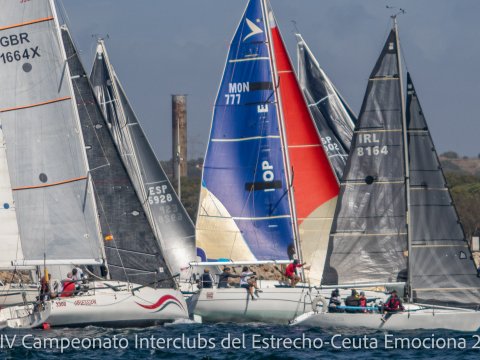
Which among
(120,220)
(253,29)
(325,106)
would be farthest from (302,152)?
(120,220)

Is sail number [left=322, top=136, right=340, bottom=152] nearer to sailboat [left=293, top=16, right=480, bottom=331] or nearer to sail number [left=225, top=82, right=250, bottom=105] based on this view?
sail number [left=225, top=82, right=250, bottom=105]

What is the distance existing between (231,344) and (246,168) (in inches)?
315

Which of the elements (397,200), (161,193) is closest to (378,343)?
(397,200)

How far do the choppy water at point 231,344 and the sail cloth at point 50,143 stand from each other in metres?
2.36

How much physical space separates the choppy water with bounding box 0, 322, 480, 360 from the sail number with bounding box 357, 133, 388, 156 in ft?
13.4

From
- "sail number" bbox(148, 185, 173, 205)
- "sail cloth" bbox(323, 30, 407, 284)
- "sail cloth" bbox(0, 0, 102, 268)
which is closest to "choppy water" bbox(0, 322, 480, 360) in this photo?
"sail cloth" bbox(323, 30, 407, 284)

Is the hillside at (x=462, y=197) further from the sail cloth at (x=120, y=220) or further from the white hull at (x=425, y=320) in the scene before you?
the white hull at (x=425, y=320)

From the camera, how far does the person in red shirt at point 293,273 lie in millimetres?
34000

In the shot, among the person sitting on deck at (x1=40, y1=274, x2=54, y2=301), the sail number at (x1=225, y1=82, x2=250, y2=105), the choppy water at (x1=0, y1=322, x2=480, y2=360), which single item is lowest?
the choppy water at (x1=0, y1=322, x2=480, y2=360)

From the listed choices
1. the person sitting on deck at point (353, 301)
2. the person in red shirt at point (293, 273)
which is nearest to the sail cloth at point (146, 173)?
the person in red shirt at point (293, 273)

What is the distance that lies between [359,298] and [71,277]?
6.53 m

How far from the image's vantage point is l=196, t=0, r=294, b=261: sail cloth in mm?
35625

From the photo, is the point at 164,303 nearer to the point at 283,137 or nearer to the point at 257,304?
the point at 257,304

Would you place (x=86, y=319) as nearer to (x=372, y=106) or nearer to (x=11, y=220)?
(x=11, y=220)
